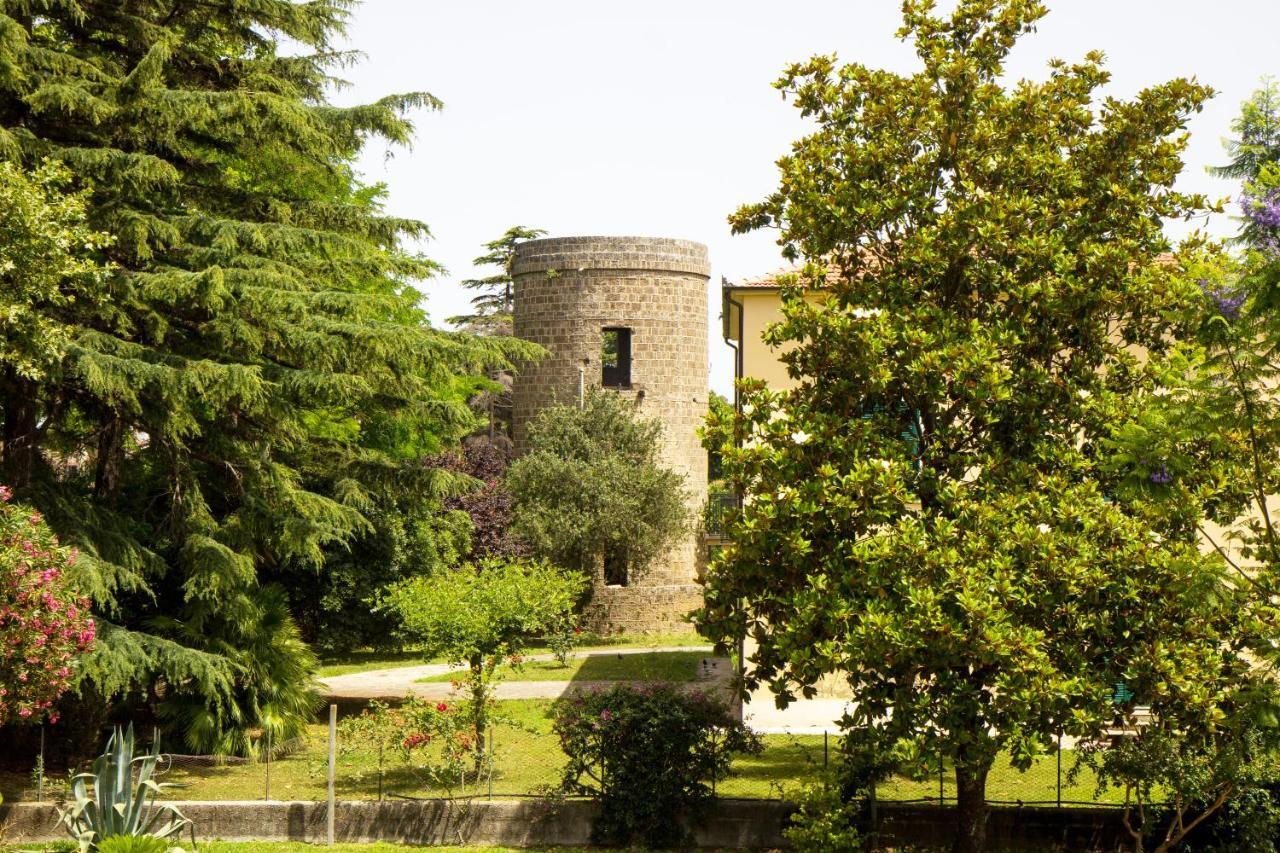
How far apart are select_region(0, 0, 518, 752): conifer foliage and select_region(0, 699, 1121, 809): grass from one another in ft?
3.13

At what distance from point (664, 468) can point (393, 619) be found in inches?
367

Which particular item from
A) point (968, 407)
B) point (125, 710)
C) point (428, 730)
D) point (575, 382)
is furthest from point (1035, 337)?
point (575, 382)

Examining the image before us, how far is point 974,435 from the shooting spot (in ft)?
35.9

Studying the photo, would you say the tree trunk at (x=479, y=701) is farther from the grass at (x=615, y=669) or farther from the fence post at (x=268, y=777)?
the grass at (x=615, y=669)

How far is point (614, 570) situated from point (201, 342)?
19.6 metres

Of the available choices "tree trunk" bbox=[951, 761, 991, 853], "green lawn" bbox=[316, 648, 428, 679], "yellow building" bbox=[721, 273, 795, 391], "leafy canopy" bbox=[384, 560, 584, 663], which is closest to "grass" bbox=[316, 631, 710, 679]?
"green lawn" bbox=[316, 648, 428, 679]

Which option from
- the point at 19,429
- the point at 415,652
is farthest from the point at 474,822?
the point at 415,652

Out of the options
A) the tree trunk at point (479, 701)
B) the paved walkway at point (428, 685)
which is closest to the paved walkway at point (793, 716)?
the paved walkway at point (428, 685)

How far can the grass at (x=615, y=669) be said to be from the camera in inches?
934

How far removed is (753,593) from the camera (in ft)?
35.8

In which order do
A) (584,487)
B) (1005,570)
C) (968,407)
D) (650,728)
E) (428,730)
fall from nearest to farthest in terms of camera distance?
(1005,570) < (968,407) < (650,728) < (428,730) < (584,487)

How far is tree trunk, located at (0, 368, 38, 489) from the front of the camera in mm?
14680

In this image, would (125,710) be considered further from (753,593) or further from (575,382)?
(575,382)

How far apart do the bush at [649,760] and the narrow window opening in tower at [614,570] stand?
2177 centimetres
